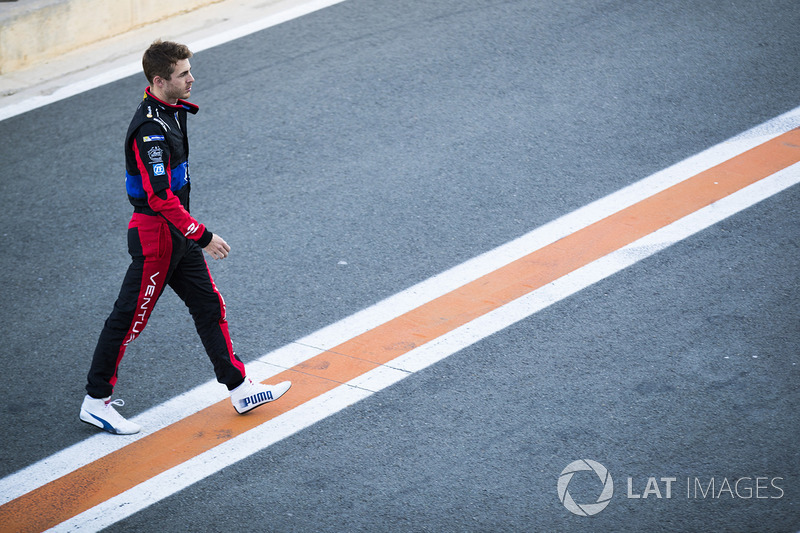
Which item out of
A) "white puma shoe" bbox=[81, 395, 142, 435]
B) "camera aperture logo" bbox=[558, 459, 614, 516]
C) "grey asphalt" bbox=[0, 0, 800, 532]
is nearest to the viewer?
"camera aperture logo" bbox=[558, 459, 614, 516]

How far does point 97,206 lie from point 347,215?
1.82 m

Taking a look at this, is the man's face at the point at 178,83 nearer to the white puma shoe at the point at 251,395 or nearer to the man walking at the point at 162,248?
the man walking at the point at 162,248

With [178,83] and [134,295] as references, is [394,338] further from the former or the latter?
[178,83]

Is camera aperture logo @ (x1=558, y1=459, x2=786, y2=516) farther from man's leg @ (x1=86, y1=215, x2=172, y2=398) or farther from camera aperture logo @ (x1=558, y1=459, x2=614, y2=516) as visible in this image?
man's leg @ (x1=86, y1=215, x2=172, y2=398)

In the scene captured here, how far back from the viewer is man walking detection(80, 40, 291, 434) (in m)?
4.20

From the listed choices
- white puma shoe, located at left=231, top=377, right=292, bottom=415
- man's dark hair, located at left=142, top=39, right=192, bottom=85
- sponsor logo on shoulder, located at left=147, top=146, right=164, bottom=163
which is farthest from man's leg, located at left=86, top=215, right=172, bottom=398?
man's dark hair, located at left=142, top=39, right=192, bottom=85

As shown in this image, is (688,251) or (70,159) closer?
(688,251)

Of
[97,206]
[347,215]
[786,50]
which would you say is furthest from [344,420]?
[786,50]

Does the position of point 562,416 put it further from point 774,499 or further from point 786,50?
point 786,50

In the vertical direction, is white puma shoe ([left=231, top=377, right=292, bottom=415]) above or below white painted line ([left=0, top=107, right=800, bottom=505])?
above

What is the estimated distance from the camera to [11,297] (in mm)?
5496

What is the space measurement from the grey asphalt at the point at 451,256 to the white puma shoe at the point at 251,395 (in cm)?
33

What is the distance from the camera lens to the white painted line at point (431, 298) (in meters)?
4.35

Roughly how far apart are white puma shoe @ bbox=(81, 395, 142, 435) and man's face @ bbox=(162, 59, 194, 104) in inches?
61.3
